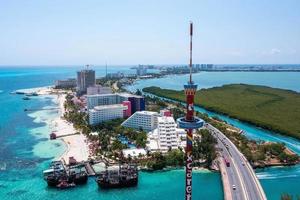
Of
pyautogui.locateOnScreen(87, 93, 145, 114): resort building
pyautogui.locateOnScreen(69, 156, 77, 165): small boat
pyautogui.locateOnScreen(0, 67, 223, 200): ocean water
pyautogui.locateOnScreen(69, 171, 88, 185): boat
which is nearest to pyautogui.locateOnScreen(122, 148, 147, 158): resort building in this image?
pyautogui.locateOnScreen(0, 67, 223, 200): ocean water

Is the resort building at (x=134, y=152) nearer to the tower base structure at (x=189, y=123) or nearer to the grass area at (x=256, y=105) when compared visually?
the tower base structure at (x=189, y=123)

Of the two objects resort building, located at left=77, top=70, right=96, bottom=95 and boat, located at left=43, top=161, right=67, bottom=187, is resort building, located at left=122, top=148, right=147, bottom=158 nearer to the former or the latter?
boat, located at left=43, top=161, right=67, bottom=187

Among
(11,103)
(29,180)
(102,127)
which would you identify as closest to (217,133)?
(102,127)

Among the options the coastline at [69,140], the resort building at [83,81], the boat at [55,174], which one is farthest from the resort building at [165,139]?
the resort building at [83,81]

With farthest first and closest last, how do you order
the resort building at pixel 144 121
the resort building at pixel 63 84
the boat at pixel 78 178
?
the resort building at pixel 63 84
the resort building at pixel 144 121
the boat at pixel 78 178

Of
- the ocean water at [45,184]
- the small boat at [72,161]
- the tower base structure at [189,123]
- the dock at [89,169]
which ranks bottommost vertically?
the ocean water at [45,184]

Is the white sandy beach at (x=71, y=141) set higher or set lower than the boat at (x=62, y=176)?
lower

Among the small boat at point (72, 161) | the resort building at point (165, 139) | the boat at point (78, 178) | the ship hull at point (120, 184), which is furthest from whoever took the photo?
the resort building at point (165, 139)

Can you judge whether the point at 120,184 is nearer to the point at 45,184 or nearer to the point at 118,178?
the point at 118,178
